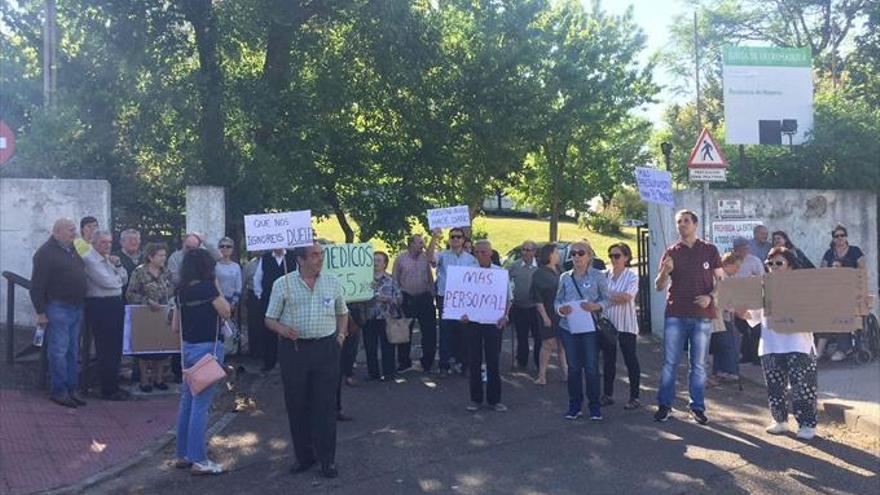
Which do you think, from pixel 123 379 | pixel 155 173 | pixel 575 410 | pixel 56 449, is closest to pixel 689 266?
pixel 575 410

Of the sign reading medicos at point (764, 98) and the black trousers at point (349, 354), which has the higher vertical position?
the sign reading medicos at point (764, 98)

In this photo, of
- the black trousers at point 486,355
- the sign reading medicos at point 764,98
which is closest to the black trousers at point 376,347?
A: the black trousers at point 486,355

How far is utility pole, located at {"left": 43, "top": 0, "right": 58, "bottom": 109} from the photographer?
14.9m

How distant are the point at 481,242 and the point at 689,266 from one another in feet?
7.49

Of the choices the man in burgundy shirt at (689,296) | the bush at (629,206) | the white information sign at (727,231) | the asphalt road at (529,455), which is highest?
the bush at (629,206)

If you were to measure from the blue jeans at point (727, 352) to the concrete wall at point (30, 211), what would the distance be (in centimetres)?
817

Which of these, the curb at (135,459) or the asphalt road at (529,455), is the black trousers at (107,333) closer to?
the curb at (135,459)

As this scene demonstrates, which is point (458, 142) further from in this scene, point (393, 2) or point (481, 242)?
point (481, 242)

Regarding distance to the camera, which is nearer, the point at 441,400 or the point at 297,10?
the point at 441,400

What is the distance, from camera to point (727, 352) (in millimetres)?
11195

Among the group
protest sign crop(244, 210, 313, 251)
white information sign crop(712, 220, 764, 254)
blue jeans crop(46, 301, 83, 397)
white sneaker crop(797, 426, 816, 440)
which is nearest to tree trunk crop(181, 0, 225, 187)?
protest sign crop(244, 210, 313, 251)

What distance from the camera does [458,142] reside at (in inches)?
688

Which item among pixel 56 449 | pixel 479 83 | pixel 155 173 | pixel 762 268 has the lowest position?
pixel 56 449

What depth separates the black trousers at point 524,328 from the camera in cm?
1212
